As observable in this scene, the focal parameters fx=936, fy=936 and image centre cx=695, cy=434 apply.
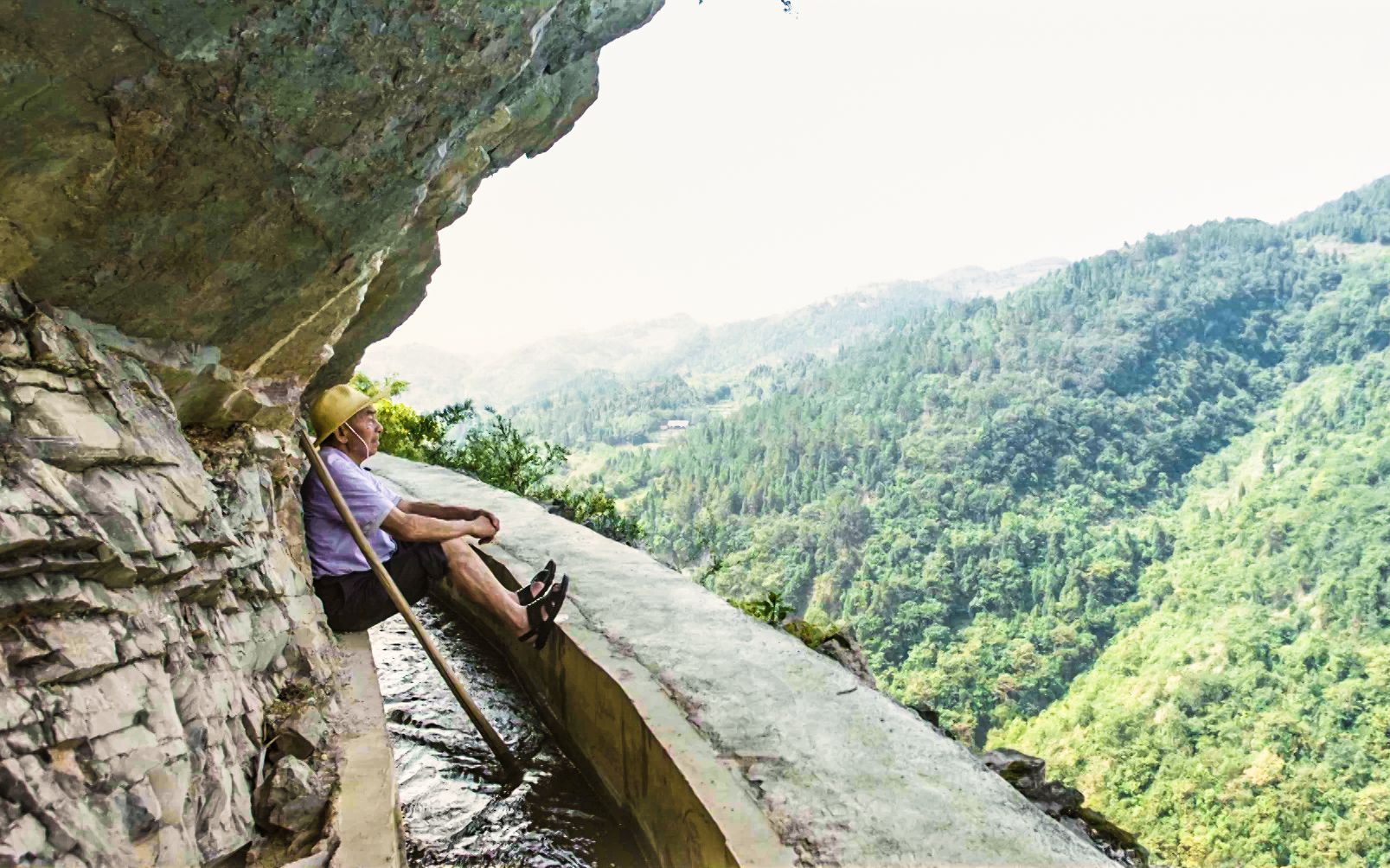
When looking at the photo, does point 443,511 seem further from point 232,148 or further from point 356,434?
point 232,148

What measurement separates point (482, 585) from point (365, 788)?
51.1 inches

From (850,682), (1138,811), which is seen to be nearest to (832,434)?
(1138,811)

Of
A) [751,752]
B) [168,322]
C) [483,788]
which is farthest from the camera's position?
[483,788]

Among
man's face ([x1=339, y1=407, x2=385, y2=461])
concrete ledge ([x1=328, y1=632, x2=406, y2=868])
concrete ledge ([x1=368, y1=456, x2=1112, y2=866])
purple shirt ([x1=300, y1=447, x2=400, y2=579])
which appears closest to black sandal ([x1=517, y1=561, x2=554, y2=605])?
concrete ledge ([x1=368, y1=456, x2=1112, y2=866])

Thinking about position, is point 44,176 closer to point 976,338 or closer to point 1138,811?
point 1138,811

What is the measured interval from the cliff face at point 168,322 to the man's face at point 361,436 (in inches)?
31.6

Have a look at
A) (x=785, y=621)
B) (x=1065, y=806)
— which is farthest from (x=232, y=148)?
(x=785, y=621)

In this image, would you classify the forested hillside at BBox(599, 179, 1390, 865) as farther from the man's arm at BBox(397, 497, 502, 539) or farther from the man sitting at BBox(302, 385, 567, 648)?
the man sitting at BBox(302, 385, 567, 648)

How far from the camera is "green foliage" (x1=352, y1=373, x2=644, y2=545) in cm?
1173

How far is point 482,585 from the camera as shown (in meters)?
3.97

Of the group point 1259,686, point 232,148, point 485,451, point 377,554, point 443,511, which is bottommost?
point 1259,686

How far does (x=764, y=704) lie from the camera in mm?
3680

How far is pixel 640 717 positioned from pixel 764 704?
0.57 m

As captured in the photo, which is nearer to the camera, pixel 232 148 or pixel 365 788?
pixel 232 148
